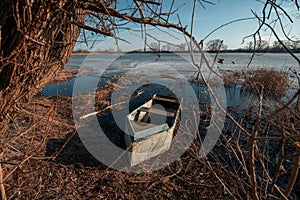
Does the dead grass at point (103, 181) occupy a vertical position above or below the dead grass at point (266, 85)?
below

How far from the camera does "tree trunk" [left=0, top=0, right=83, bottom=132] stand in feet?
3.40

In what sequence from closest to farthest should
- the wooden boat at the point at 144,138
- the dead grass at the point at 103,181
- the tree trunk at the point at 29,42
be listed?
1. the tree trunk at the point at 29,42
2. the dead grass at the point at 103,181
3. the wooden boat at the point at 144,138

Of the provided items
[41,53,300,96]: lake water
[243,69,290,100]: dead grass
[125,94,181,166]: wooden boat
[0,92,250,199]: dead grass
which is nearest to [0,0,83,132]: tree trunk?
[243,69,290,100]: dead grass

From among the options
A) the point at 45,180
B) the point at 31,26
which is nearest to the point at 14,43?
the point at 31,26

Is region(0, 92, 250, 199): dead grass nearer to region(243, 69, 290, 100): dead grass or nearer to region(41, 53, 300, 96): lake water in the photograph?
region(243, 69, 290, 100): dead grass

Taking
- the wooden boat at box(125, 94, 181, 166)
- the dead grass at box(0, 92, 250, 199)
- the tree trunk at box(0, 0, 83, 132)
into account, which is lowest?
the dead grass at box(0, 92, 250, 199)

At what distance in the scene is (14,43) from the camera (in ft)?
3.59

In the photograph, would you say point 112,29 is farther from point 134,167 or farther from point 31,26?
point 134,167

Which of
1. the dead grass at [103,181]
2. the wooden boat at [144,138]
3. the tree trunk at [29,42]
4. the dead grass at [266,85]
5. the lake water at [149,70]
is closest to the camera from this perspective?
the tree trunk at [29,42]

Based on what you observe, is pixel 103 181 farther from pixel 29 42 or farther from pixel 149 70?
pixel 149 70

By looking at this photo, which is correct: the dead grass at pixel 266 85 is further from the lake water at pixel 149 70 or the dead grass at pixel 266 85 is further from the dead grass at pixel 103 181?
the dead grass at pixel 103 181

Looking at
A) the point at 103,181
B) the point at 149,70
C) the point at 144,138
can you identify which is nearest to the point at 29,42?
the point at 144,138

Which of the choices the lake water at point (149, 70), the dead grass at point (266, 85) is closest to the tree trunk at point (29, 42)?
the dead grass at point (266, 85)

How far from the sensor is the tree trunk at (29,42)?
3.40 ft
